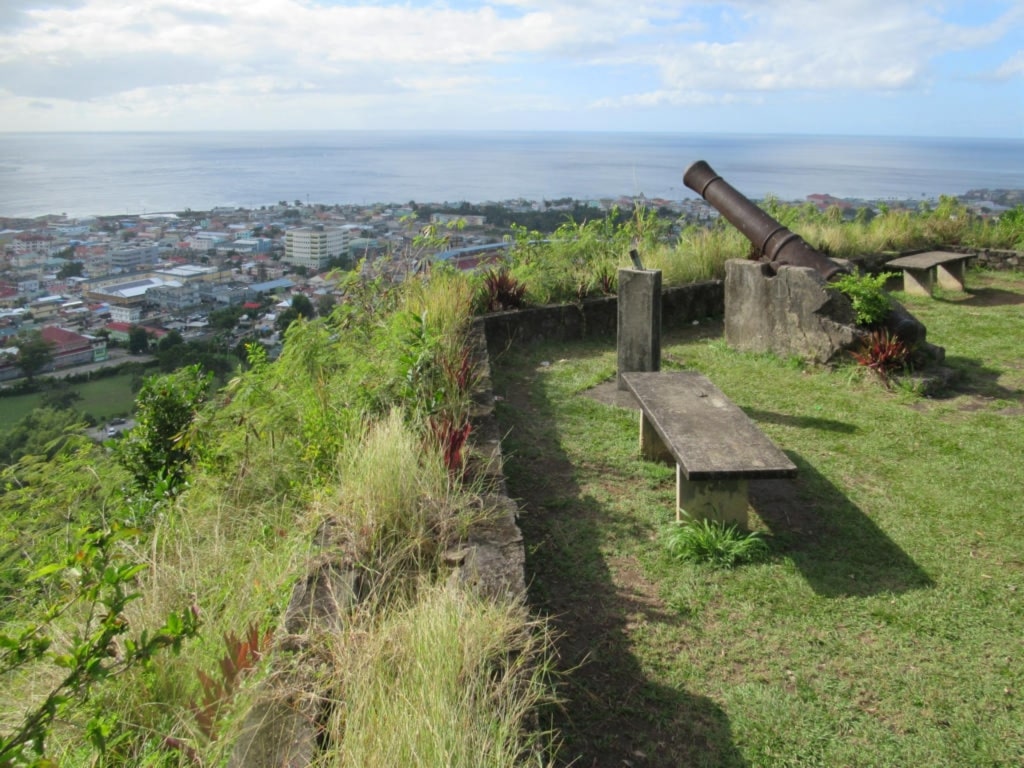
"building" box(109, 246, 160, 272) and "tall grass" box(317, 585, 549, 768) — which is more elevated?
"building" box(109, 246, 160, 272)

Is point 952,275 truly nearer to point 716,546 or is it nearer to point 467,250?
point 467,250

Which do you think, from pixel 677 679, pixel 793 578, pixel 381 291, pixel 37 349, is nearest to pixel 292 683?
pixel 677 679

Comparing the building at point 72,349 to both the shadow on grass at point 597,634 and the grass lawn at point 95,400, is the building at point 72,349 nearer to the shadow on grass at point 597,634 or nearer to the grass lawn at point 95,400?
the grass lawn at point 95,400

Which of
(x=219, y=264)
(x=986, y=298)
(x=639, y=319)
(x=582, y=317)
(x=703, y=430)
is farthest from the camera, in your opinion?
(x=219, y=264)

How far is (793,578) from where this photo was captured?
4.03m

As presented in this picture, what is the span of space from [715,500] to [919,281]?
8.40 m

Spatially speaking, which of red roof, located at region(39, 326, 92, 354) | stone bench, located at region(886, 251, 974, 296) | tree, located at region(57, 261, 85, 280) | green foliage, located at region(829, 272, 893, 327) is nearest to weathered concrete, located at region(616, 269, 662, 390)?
green foliage, located at region(829, 272, 893, 327)

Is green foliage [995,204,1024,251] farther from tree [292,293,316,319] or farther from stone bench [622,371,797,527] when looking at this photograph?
tree [292,293,316,319]

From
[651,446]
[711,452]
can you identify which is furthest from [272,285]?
[711,452]

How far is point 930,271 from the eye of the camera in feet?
36.3

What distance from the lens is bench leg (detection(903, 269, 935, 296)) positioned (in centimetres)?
1104

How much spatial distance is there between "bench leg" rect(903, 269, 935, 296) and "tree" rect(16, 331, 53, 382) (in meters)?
11.4

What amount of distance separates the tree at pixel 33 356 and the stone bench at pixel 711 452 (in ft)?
25.9

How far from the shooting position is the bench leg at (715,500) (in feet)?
14.4
